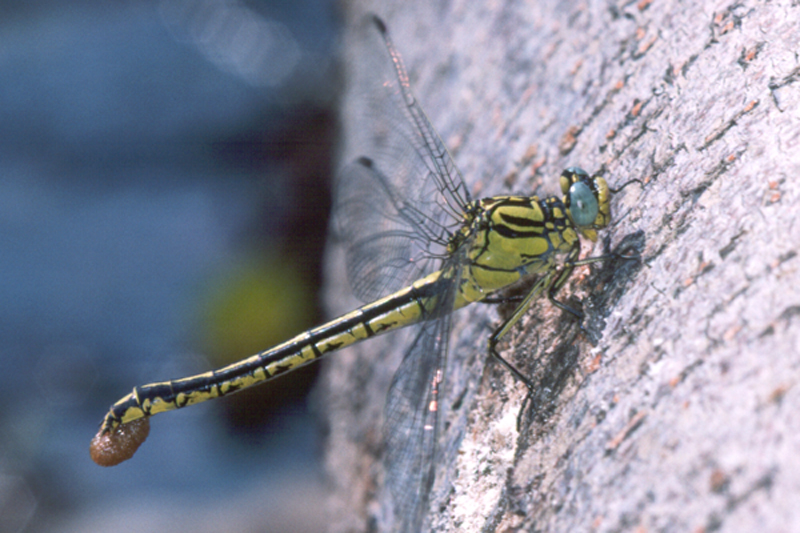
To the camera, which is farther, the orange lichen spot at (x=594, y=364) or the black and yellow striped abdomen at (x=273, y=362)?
the black and yellow striped abdomen at (x=273, y=362)

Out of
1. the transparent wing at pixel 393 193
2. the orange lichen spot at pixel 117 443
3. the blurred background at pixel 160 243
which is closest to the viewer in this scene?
the orange lichen spot at pixel 117 443

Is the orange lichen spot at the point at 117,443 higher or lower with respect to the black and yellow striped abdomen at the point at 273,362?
lower

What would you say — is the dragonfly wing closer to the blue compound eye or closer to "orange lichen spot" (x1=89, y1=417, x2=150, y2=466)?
the blue compound eye

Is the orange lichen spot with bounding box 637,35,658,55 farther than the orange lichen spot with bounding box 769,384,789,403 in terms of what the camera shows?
Yes

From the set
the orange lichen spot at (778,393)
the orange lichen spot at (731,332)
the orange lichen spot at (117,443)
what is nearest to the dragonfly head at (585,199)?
the orange lichen spot at (731,332)

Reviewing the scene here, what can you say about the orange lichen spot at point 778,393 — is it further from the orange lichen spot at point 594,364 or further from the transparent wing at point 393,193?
the transparent wing at point 393,193

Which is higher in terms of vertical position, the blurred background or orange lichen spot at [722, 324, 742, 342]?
the blurred background

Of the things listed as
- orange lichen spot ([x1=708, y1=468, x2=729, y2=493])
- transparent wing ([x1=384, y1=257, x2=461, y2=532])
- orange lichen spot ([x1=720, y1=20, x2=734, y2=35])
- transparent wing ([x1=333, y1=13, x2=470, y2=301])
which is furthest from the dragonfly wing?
orange lichen spot ([x1=720, y1=20, x2=734, y2=35])

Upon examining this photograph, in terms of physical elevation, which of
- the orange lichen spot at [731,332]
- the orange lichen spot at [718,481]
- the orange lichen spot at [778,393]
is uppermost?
the orange lichen spot at [731,332]
